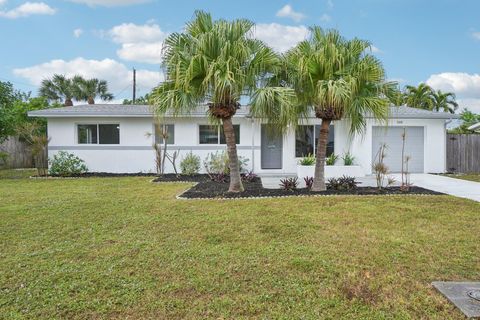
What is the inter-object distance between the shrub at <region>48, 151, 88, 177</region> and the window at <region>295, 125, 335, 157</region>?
9.40 meters

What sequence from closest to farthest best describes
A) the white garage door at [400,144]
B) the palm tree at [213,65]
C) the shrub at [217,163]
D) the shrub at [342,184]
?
the palm tree at [213,65] < the shrub at [342,184] < the shrub at [217,163] < the white garage door at [400,144]

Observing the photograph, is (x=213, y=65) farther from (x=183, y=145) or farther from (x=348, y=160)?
(x=348, y=160)

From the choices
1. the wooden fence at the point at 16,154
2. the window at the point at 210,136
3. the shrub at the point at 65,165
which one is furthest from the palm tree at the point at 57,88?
the window at the point at 210,136

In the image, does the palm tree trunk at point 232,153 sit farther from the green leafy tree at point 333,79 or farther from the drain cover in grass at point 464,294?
the drain cover in grass at point 464,294

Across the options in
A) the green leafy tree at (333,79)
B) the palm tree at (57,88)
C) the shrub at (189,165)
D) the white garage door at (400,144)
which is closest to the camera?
the green leafy tree at (333,79)

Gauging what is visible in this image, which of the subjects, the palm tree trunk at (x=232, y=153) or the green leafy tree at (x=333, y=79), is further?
the palm tree trunk at (x=232, y=153)

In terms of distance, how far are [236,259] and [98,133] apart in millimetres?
12888

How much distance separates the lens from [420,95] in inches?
1088

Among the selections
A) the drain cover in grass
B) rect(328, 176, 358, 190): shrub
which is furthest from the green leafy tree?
the drain cover in grass

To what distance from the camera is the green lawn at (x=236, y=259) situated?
3.21 m

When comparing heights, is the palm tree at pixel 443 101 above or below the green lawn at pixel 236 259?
above

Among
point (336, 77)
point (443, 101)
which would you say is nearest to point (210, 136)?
point (336, 77)

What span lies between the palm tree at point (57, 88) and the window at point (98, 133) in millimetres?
10994

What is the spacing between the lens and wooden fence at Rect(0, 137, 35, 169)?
19.2m
